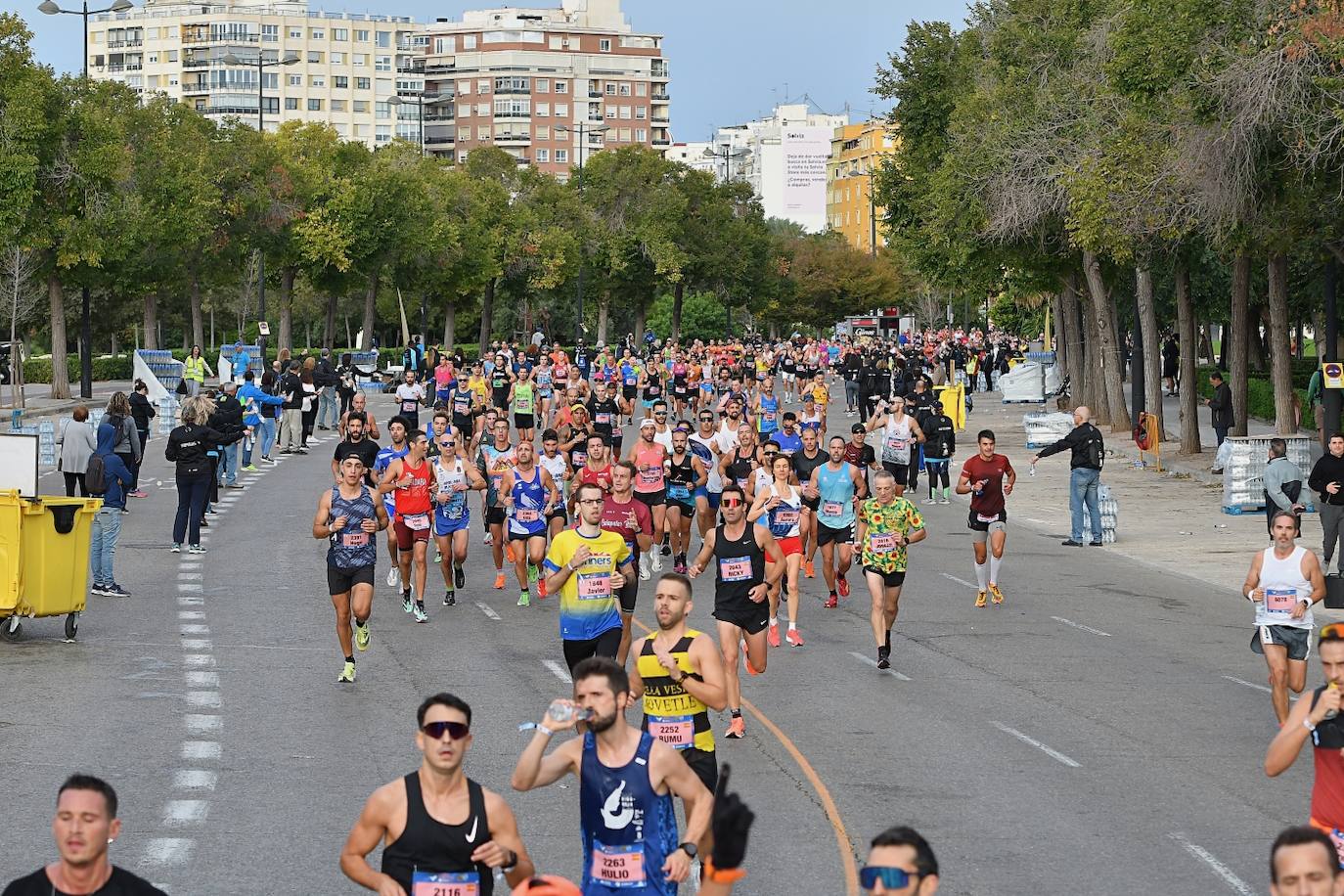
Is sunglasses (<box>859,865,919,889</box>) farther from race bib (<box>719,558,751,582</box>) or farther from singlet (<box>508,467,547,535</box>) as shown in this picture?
Answer: singlet (<box>508,467,547,535</box>)

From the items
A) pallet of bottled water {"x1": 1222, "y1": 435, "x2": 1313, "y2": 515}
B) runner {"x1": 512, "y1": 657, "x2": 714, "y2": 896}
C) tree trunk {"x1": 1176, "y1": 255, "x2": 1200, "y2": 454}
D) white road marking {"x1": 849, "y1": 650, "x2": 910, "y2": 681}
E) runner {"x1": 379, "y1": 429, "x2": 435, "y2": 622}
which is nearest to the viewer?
runner {"x1": 512, "y1": 657, "x2": 714, "y2": 896}

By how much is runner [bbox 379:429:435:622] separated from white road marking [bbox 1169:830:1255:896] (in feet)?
30.3

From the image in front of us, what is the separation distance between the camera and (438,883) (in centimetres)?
675

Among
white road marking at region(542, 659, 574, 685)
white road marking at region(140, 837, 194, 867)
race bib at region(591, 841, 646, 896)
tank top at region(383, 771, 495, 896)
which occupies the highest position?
tank top at region(383, 771, 495, 896)

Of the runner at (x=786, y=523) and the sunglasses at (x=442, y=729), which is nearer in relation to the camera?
the sunglasses at (x=442, y=729)

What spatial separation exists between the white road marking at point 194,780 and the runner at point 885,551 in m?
5.94

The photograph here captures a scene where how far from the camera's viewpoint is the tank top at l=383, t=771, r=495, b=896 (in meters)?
6.75

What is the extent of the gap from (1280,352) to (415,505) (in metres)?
20.1

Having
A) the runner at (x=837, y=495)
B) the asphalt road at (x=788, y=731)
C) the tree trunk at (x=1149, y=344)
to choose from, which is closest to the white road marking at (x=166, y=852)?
the asphalt road at (x=788, y=731)

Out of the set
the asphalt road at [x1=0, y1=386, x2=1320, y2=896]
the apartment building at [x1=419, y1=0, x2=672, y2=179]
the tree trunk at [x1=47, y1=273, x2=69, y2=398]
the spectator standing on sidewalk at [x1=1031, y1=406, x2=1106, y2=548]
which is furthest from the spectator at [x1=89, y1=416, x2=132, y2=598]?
the apartment building at [x1=419, y1=0, x2=672, y2=179]

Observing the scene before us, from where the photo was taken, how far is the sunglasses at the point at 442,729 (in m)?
6.75

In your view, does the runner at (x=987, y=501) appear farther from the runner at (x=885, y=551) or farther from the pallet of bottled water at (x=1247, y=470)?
the pallet of bottled water at (x=1247, y=470)

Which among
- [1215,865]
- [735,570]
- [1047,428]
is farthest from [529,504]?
[1047,428]

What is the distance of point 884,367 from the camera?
50719 millimetres
